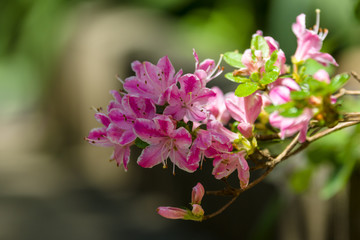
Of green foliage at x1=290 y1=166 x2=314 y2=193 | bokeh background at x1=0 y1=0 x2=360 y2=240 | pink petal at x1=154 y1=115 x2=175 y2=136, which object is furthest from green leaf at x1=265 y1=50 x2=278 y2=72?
bokeh background at x1=0 y1=0 x2=360 y2=240

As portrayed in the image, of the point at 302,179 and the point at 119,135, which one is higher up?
the point at 119,135

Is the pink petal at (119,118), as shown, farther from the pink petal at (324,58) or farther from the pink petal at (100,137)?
the pink petal at (324,58)

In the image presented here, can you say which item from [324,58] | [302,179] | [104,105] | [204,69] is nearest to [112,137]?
[204,69]

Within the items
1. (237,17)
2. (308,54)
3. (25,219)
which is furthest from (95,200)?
(308,54)

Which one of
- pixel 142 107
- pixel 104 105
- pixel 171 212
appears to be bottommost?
pixel 104 105

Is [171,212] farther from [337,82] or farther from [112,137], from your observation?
[337,82]

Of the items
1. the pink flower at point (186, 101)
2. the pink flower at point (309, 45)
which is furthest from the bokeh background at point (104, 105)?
the pink flower at point (186, 101)
